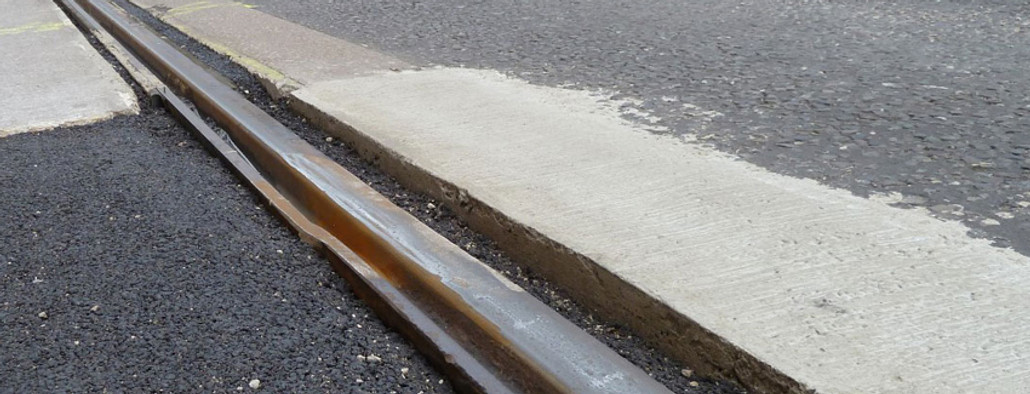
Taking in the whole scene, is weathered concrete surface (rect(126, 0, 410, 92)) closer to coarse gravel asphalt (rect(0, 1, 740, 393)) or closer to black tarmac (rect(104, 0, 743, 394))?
black tarmac (rect(104, 0, 743, 394))

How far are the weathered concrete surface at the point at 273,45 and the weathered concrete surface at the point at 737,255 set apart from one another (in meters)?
1.45

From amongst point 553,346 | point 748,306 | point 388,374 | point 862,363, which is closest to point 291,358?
point 388,374

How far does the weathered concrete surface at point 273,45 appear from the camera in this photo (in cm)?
592

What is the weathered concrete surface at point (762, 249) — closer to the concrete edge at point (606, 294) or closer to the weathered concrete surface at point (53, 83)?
the concrete edge at point (606, 294)

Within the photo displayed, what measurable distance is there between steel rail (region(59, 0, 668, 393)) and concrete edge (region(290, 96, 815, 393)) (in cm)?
18

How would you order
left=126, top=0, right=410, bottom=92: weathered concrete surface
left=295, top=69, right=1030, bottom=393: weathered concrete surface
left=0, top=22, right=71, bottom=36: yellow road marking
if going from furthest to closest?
left=0, top=22, right=71, bottom=36: yellow road marking → left=126, top=0, right=410, bottom=92: weathered concrete surface → left=295, top=69, right=1030, bottom=393: weathered concrete surface

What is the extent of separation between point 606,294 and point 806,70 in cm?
295

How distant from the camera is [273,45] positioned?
7047 millimetres

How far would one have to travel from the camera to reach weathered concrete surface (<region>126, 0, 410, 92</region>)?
5922 millimetres

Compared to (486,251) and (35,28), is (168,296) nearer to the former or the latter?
(486,251)

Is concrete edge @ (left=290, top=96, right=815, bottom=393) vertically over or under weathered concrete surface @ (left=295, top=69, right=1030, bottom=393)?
under

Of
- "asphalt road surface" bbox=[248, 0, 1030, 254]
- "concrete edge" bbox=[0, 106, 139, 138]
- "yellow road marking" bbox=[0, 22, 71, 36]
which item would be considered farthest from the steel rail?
"yellow road marking" bbox=[0, 22, 71, 36]

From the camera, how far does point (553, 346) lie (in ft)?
8.60

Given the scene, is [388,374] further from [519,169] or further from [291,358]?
[519,169]
